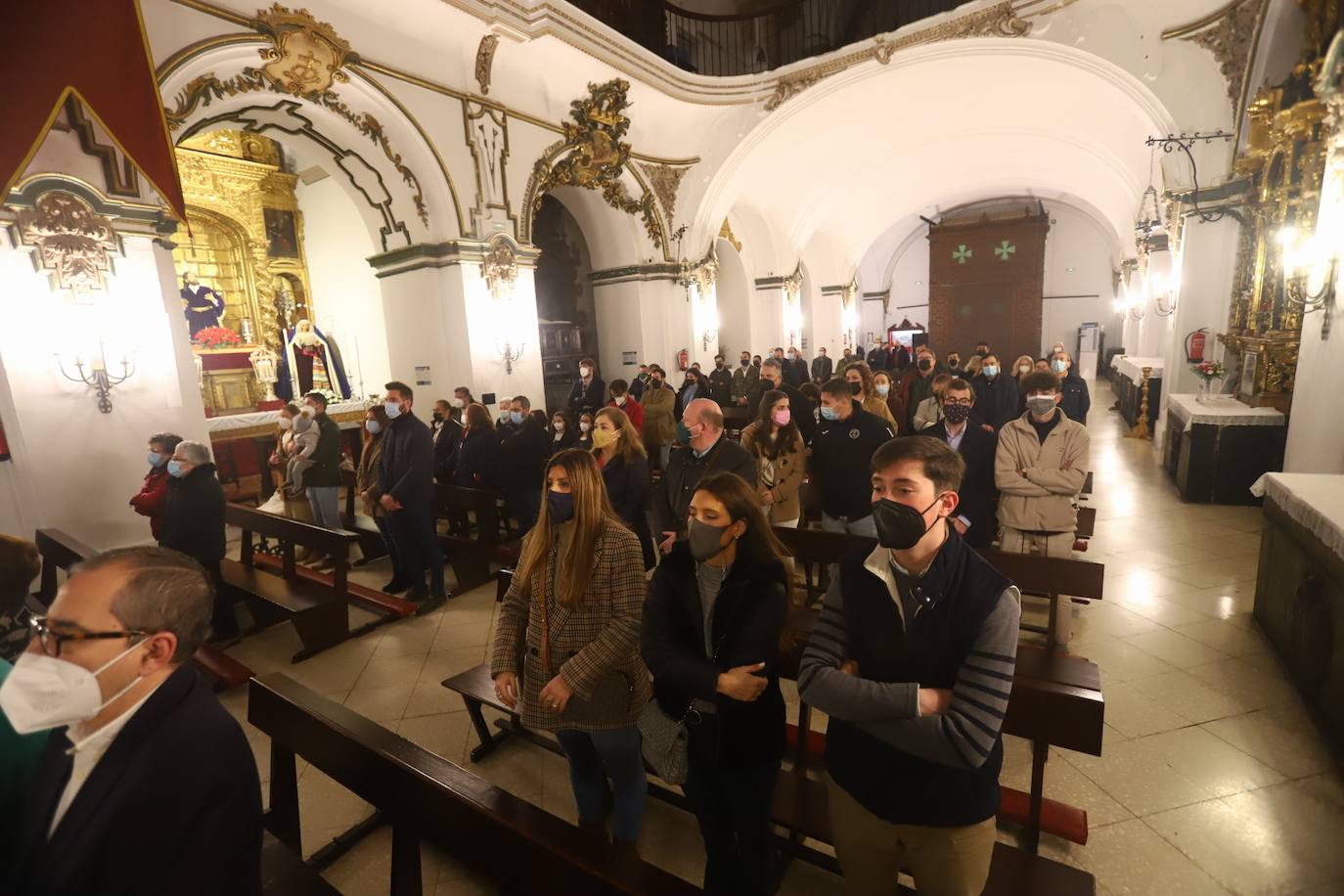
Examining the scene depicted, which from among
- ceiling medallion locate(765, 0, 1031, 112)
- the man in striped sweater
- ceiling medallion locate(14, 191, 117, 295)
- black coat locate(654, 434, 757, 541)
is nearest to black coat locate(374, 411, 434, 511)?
black coat locate(654, 434, 757, 541)

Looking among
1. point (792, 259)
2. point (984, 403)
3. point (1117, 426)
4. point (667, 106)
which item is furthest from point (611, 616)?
point (792, 259)

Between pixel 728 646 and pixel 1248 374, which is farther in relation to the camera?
pixel 1248 374

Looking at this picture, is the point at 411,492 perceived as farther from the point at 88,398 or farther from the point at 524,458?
the point at 88,398

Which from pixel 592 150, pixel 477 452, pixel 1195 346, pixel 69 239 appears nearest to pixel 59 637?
pixel 477 452

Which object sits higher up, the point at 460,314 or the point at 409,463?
the point at 460,314

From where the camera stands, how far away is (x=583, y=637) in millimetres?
2236

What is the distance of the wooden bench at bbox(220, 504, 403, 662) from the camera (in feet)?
14.5

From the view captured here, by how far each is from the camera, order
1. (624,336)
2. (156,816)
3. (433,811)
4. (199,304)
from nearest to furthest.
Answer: (156,816), (433,811), (199,304), (624,336)

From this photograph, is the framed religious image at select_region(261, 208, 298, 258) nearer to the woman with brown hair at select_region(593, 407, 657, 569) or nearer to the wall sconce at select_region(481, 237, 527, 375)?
the wall sconce at select_region(481, 237, 527, 375)

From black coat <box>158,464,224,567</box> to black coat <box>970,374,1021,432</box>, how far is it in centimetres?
682

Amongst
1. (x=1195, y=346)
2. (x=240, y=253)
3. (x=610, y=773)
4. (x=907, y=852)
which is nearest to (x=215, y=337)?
(x=240, y=253)

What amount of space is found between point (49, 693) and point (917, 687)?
74.5 inches

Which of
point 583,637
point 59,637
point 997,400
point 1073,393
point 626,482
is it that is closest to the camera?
point 59,637

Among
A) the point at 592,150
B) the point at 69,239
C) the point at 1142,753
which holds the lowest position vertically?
the point at 1142,753
